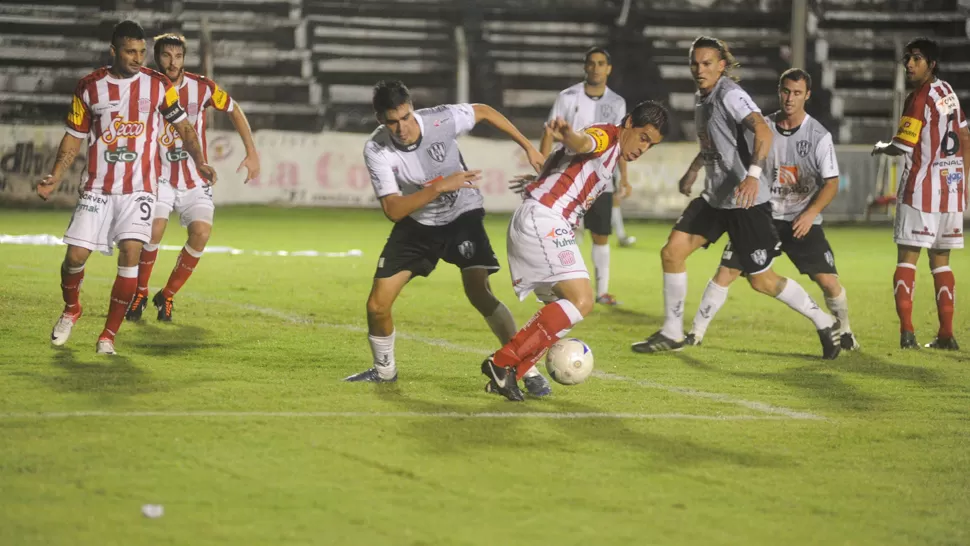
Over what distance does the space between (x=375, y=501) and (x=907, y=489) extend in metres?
1.98

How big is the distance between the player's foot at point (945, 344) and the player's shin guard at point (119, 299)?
17.2ft

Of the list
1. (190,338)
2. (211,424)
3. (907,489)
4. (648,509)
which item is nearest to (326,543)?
(648,509)

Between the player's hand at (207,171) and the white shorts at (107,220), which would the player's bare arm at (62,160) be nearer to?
the white shorts at (107,220)

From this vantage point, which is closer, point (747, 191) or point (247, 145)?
point (747, 191)

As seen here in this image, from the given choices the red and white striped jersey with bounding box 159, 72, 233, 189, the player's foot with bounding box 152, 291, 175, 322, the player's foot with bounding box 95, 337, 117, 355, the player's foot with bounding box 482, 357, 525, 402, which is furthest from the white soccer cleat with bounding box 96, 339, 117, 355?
the player's foot with bounding box 482, 357, 525, 402

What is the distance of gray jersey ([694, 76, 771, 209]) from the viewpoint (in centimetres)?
819

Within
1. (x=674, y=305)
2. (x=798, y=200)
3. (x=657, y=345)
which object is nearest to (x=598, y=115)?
(x=798, y=200)

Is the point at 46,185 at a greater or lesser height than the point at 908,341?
greater

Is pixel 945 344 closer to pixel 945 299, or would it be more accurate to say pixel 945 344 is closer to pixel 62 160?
pixel 945 299

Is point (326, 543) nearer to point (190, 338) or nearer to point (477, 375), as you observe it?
point (477, 375)

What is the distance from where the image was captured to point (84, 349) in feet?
25.0

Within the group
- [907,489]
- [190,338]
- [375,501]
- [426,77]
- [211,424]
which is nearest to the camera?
[375,501]

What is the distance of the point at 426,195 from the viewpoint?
20.2 feet

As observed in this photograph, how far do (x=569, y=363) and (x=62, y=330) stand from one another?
3163mm
